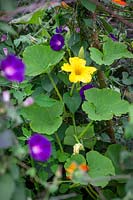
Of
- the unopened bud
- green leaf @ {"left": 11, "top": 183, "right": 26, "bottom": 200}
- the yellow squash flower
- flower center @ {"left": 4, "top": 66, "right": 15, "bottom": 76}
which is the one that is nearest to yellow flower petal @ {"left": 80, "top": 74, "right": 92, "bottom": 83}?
the yellow squash flower

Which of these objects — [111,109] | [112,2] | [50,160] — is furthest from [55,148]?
[112,2]

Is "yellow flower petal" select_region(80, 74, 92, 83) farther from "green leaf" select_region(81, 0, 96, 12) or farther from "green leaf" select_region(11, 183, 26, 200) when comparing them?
"green leaf" select_region(11, 183, 26, 200)

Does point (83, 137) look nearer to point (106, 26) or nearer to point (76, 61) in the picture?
point (76, 61)

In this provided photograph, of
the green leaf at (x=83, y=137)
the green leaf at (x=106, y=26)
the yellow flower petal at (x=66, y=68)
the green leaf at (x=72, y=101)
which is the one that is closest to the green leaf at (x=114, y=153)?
the green leaf at (x=83, y=137)

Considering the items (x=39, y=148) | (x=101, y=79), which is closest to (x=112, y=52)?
(x=101, y=79)

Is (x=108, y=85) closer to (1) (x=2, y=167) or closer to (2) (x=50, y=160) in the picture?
(2) (x=50, y=160)

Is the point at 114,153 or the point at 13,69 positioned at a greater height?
the point at 13,69
